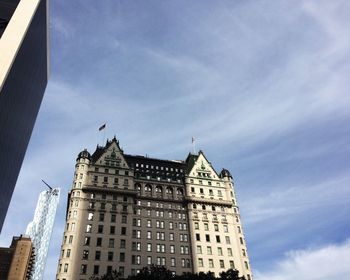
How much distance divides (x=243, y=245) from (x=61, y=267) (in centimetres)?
5744

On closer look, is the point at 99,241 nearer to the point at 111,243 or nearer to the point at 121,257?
the point at 111,243

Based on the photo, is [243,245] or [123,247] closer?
[123,247]

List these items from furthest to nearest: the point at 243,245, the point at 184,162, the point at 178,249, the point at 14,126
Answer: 1. the point at 184,162
2. the point at 243,245
3. the point at 178,249
4. the point at 14,126

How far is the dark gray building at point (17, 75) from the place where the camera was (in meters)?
81.5

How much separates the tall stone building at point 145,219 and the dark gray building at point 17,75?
19899 millimetres

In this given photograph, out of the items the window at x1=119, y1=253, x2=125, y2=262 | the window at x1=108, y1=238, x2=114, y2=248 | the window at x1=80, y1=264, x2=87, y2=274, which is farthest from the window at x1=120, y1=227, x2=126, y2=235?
the window at x1=80, y1=264, x2=87, y2=274

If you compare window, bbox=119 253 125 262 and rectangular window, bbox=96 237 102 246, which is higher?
rectangular window, bbox=96 237 102 246

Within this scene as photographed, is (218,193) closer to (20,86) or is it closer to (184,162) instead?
(184,162)

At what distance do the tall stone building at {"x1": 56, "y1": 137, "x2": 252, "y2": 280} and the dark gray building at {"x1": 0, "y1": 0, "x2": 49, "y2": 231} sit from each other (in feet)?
65.3

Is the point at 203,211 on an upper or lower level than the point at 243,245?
upper

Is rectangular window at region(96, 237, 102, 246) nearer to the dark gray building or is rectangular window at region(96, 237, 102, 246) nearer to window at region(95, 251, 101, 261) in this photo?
window at region(95, 251, 101, 261)

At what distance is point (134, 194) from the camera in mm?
109375

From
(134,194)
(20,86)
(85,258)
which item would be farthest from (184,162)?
(20,86)

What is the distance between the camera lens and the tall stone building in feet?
311
